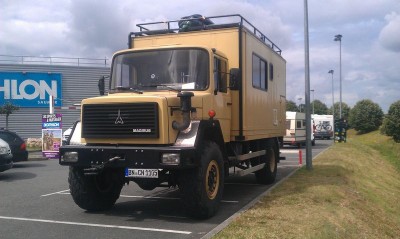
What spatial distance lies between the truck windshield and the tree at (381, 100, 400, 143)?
134 ft

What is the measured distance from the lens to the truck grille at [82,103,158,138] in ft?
23.5

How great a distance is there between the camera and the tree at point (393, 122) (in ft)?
144

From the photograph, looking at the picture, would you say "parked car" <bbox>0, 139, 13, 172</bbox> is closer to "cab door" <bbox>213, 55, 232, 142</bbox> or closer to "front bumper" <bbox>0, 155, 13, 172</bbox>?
"front bumper" <bbox>0, 155, 13, 172</bbox>

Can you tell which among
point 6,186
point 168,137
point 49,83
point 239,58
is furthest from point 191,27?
point 49,83

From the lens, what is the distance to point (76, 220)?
299 inches

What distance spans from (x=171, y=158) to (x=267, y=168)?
5.56 m

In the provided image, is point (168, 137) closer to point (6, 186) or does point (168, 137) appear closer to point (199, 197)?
point (199, 197)

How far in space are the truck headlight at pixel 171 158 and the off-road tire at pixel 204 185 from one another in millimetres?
404

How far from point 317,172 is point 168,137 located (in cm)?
822

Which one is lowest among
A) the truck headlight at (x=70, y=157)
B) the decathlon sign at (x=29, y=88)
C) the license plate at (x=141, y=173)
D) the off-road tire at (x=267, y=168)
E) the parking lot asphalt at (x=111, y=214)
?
the parking lot asphalt at (x=111, y=214)

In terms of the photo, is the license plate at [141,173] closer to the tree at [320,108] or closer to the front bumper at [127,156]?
the front bumper at [127,156]

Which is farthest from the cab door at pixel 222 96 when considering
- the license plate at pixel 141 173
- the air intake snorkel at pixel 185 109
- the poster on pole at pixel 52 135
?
the poster on pole at pixel 52 135

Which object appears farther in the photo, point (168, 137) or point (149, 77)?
point (149, 77)

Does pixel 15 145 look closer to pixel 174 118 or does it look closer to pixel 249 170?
pixel 249 170
